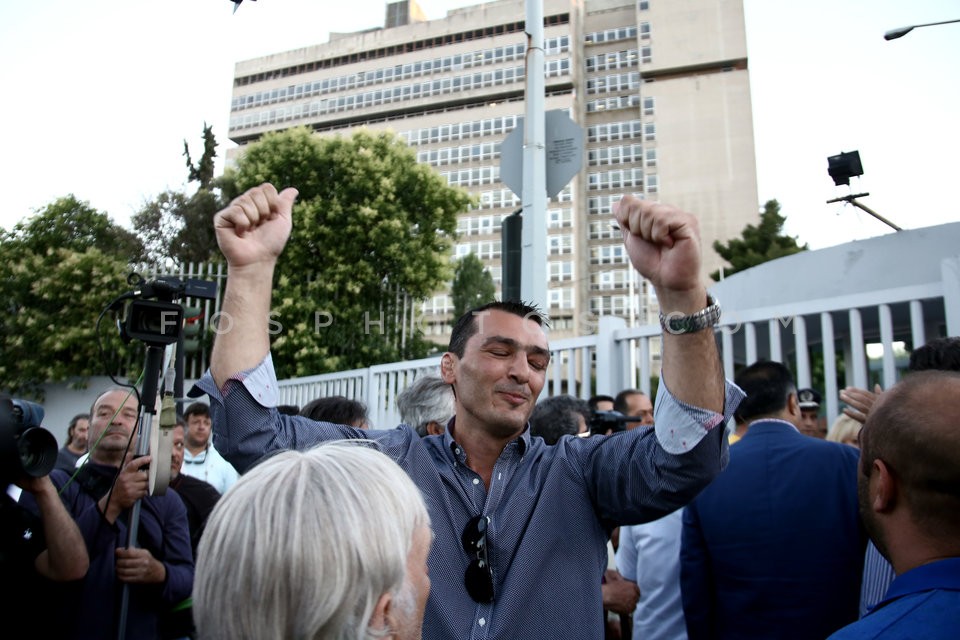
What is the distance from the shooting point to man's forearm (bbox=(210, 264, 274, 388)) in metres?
1.90

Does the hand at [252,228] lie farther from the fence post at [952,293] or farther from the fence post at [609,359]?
the fence post at [609,359]

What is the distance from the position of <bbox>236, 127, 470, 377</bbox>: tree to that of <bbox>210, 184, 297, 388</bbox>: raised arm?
1213 centimetres

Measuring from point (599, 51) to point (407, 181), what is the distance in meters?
49.2

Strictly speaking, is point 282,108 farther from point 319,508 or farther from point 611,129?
point 319,508

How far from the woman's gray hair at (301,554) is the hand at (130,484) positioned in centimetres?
181

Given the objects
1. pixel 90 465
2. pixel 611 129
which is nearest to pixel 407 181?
pixel 90 465

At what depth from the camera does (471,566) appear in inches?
74.8

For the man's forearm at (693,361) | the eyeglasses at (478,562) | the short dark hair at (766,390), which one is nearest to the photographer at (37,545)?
the eyeglasses at (478,562)

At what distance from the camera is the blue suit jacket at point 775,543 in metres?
2.67

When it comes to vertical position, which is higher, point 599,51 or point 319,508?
point 599,51

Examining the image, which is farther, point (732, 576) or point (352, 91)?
point (352, 91)

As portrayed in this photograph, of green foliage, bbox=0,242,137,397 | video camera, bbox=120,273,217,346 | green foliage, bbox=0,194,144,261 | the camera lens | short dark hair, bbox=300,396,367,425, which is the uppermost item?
green foliage, bbox=0,194,144,261

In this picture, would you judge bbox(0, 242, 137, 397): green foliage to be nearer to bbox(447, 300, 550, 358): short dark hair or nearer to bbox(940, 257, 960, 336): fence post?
bbox(447, 300, 550, 358): short dark hair

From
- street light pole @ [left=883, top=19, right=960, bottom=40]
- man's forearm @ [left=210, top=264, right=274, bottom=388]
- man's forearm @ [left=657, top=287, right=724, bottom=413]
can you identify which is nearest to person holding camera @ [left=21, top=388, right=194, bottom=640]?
man's forearm @ [left=210, top=264, right=274, bottom=388]
